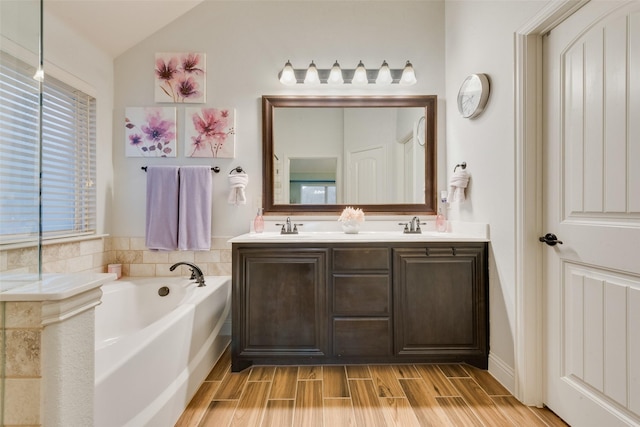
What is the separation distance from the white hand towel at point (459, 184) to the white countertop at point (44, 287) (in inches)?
81.3

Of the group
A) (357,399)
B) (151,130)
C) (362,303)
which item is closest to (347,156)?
(362,303)

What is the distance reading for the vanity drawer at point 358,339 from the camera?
1912 millimetres

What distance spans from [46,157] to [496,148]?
8.80 feet

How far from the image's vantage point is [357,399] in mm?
1622

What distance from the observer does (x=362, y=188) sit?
249cm

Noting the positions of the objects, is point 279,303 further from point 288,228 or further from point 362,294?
point 288,228

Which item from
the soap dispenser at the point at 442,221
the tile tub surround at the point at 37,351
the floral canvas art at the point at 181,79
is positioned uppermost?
the floral canvas art at the point at 181,79

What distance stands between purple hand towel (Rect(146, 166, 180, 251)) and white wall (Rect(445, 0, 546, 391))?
2.16 m

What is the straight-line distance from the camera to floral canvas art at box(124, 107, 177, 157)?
243 cm

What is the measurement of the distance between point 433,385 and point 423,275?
0.62 metres

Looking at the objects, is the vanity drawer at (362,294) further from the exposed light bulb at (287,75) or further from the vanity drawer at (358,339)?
the exposed light bulb at (287,75)

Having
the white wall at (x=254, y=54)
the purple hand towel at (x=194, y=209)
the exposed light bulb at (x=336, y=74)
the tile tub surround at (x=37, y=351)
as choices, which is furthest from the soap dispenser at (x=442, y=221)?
the tile tub surround at (x=37, y=351)

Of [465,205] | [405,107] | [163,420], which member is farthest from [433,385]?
[405,107]

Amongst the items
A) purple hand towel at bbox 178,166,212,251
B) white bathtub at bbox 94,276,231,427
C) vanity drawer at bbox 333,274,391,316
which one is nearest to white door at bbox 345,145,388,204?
vanity drawer at bbox 333,274,391,316
